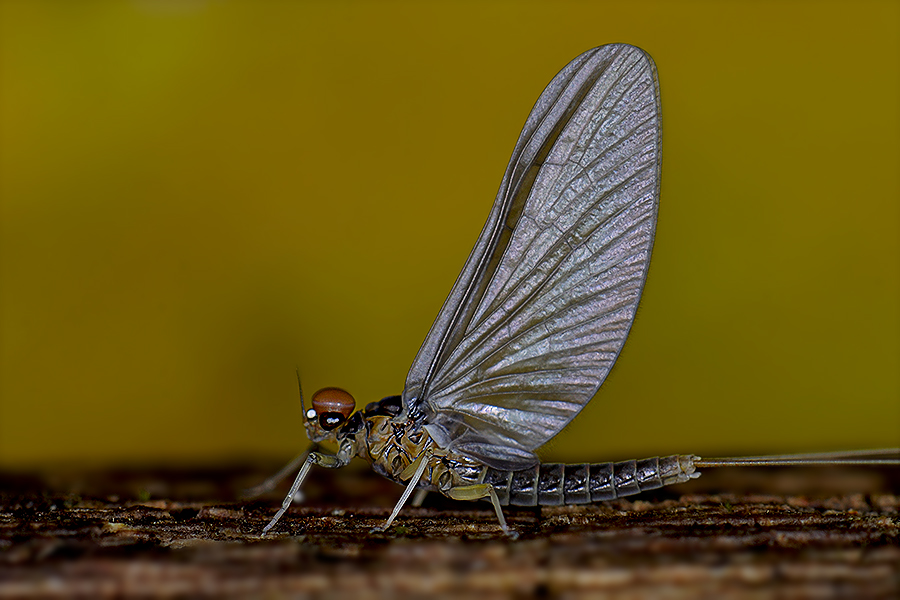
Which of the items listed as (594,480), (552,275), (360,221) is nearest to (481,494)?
(594,480)

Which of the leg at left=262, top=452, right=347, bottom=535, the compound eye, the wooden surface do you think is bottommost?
the wooden surface

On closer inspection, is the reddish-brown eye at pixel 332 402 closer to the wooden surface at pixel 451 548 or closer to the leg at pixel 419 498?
the wooden surface at pixel 451 548

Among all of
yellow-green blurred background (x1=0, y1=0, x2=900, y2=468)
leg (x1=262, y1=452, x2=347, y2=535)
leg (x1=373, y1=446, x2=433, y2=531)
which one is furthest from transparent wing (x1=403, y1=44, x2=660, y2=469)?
yellow-green blurred background (x1=0, y1=0, x2=900, y2=468)

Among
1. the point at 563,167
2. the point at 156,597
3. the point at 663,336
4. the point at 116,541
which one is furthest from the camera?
the point at 663,336

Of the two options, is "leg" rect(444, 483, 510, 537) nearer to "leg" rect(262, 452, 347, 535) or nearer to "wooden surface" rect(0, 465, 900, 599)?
"wooden surface" rect(0, 465, 900, 599)

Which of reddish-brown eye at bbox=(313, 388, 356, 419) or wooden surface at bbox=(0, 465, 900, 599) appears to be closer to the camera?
wooden surface at bbox=(0, 465, 900, 599)

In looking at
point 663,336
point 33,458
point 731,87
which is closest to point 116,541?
point 33,458

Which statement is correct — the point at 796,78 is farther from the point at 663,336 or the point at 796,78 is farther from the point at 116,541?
the point at 116,541

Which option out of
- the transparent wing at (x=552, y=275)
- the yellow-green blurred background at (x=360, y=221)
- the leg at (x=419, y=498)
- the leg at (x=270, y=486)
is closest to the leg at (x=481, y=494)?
the transparent wing at (x=552, y=275)
